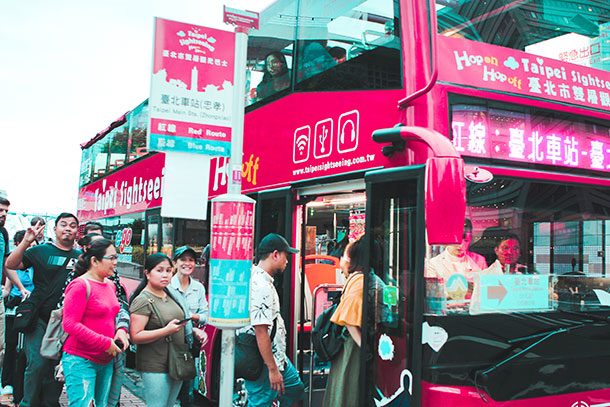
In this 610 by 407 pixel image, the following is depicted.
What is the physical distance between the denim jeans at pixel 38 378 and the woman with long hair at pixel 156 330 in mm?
1558

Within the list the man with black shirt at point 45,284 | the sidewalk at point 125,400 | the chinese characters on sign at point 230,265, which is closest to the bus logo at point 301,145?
the chinese characters on sign at point 230,265

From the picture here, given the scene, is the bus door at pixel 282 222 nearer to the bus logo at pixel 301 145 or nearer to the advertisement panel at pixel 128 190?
the bus logo at pixel 301 145

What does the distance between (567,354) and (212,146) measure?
2550 mm

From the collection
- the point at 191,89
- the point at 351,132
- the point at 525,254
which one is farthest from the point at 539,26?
the point at 191,89

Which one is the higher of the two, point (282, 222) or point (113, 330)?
point (282, 222)

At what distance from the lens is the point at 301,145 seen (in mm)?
4637

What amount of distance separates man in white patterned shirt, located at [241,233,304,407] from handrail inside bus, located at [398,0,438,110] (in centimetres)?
144

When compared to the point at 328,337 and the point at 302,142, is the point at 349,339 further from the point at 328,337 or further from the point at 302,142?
the point at 302,142

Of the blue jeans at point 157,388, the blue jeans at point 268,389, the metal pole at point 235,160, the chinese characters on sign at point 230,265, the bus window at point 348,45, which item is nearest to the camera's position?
the chinese characters on sign at point 230,265

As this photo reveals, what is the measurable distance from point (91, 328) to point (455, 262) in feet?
8.61

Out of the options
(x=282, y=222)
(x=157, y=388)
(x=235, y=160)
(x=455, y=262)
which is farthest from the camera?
(x=282, y=222)

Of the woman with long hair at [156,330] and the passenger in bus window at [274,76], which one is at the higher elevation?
the passenger in bus window at [274,76]

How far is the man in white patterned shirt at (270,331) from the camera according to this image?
4.03 m

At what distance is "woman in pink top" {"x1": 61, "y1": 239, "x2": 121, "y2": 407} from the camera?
3.99 metres
